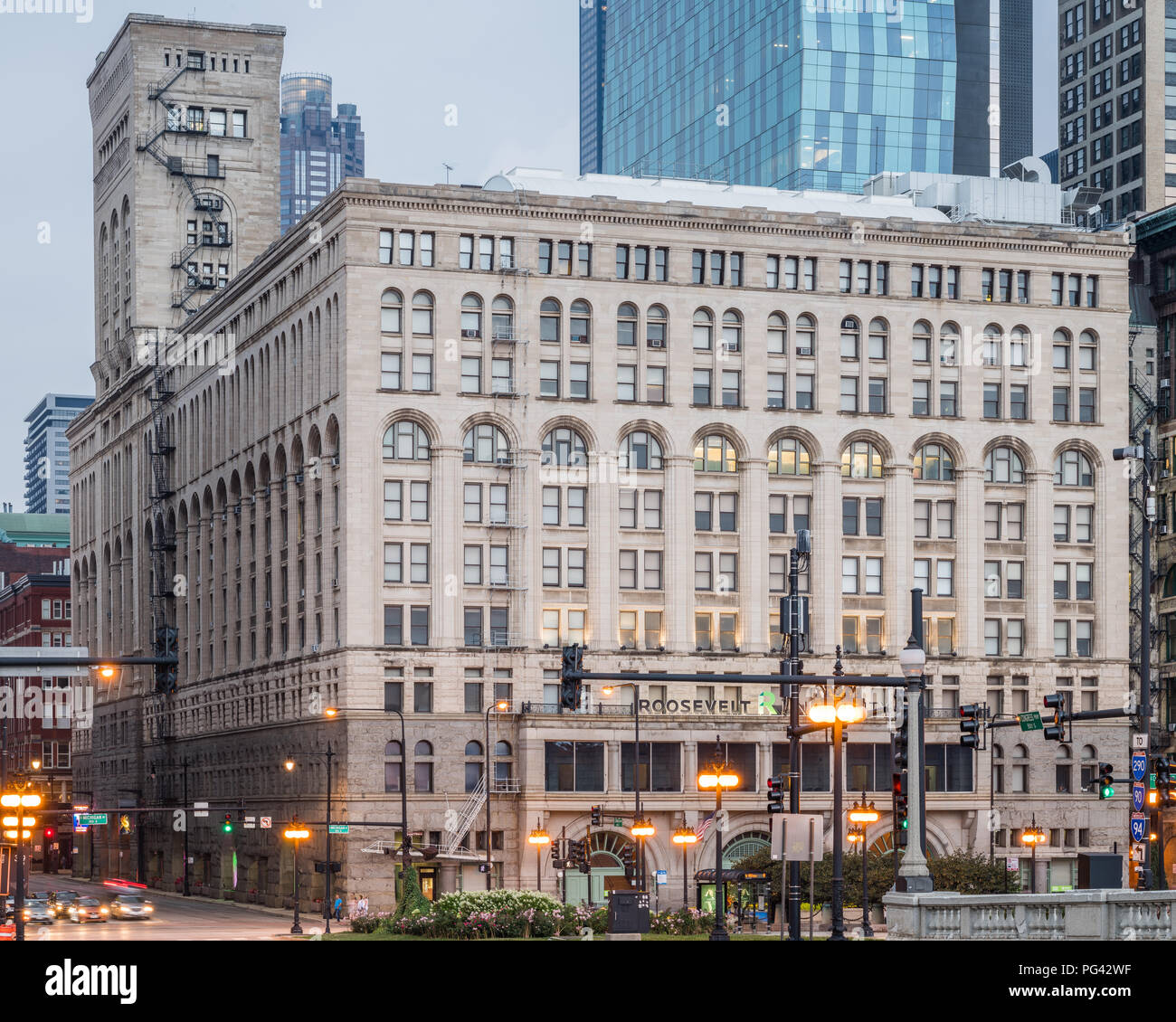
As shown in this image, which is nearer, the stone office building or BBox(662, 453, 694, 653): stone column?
the stone office building

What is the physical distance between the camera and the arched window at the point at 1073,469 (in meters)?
120

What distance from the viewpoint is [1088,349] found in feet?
396

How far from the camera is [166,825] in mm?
146125

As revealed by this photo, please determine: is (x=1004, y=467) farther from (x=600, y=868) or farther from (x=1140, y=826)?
(x=1140, y=826)

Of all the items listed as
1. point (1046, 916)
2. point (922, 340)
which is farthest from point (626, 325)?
point (1046, 916)

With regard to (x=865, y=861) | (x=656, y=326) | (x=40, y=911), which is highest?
(x=656, y=326)

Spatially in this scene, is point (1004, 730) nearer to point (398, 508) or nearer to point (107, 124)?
point (398, 508)

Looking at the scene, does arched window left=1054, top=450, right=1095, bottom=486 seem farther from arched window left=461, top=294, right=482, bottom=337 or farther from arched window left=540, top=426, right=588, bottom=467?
arched window left=461, top=294, right=482, bottom=337

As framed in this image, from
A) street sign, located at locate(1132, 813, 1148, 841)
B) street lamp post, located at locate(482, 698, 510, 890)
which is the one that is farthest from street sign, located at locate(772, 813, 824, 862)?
street lamp post, located at locate(482, 698, 510, 890)

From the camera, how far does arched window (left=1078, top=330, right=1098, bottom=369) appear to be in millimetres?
120625

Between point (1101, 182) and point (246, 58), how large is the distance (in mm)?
67804

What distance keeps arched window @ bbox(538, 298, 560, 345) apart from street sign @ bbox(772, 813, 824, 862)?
2482 inches

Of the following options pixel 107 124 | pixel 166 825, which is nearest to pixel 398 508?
pixel 166 825

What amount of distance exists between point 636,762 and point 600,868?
915cm
